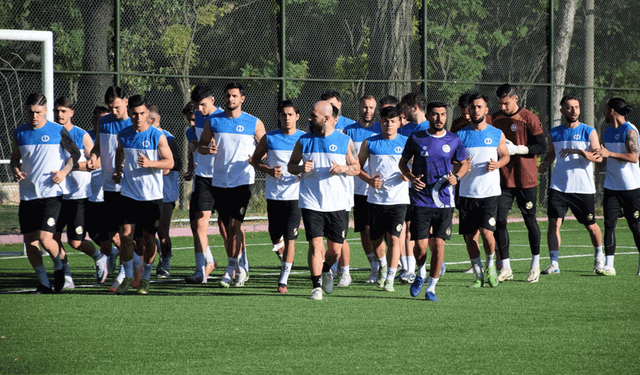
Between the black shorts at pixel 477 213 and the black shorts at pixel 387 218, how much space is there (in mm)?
707

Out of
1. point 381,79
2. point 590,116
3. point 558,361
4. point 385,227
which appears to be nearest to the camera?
point 558,361

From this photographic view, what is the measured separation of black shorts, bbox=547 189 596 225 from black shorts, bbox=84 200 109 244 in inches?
227

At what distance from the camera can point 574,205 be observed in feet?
37.7

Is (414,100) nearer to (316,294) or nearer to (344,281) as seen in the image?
(344,281)

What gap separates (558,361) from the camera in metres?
6.49

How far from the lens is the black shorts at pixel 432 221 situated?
9344mm

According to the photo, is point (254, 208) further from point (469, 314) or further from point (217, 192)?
point (469, 314)

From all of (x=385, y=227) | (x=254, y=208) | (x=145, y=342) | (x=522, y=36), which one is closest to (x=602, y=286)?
(x=385, y=227)

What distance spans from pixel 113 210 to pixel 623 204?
664cm

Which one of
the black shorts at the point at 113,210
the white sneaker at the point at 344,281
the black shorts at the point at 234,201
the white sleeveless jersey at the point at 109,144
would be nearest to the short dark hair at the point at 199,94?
the white sleeveless jersey at the point at 109,144

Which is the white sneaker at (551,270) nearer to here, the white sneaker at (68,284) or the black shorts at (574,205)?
the black shorts at (574,205)

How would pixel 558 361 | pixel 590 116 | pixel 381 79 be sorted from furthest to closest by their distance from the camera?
pixel 590 116 < pixel 381 79 < pixel 558 361

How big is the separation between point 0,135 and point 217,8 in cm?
573

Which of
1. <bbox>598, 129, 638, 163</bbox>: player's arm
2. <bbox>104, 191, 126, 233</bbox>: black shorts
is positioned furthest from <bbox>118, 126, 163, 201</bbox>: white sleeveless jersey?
<bbox>598, 129, 638, 163</bbox>: player's arm
